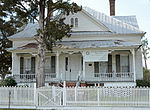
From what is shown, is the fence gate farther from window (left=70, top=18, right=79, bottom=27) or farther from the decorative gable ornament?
window (left=70, top=18, right=79, bottom=27)

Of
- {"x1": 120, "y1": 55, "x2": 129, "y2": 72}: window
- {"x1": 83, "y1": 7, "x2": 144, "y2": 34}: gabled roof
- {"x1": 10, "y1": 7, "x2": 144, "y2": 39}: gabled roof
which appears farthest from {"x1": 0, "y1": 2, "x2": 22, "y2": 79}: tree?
{"x1": 120, "y1": 55, "x2": 129, "y2": 72}: window

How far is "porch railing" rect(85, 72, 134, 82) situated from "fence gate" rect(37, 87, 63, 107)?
828cm

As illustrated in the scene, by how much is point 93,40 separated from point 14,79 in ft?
27.9

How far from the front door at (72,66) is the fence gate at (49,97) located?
9341 mm

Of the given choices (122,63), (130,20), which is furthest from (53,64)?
(130,20)

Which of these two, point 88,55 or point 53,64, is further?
point 53,64

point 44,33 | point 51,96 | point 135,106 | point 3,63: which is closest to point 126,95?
point 135,106

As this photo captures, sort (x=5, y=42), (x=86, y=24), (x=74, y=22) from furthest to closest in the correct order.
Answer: (x=5, y=42) < (x=74, y=22) < (x=86, y=24)

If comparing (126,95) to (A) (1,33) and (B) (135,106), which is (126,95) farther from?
(A) (1,33)

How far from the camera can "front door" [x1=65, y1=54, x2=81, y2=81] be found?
22.4 meters

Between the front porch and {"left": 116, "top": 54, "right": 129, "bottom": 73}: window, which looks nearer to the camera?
the front porch

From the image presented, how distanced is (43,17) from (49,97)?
25.2 feet

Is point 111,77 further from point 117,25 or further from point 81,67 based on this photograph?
point 117,25

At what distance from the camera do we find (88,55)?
2075cm
